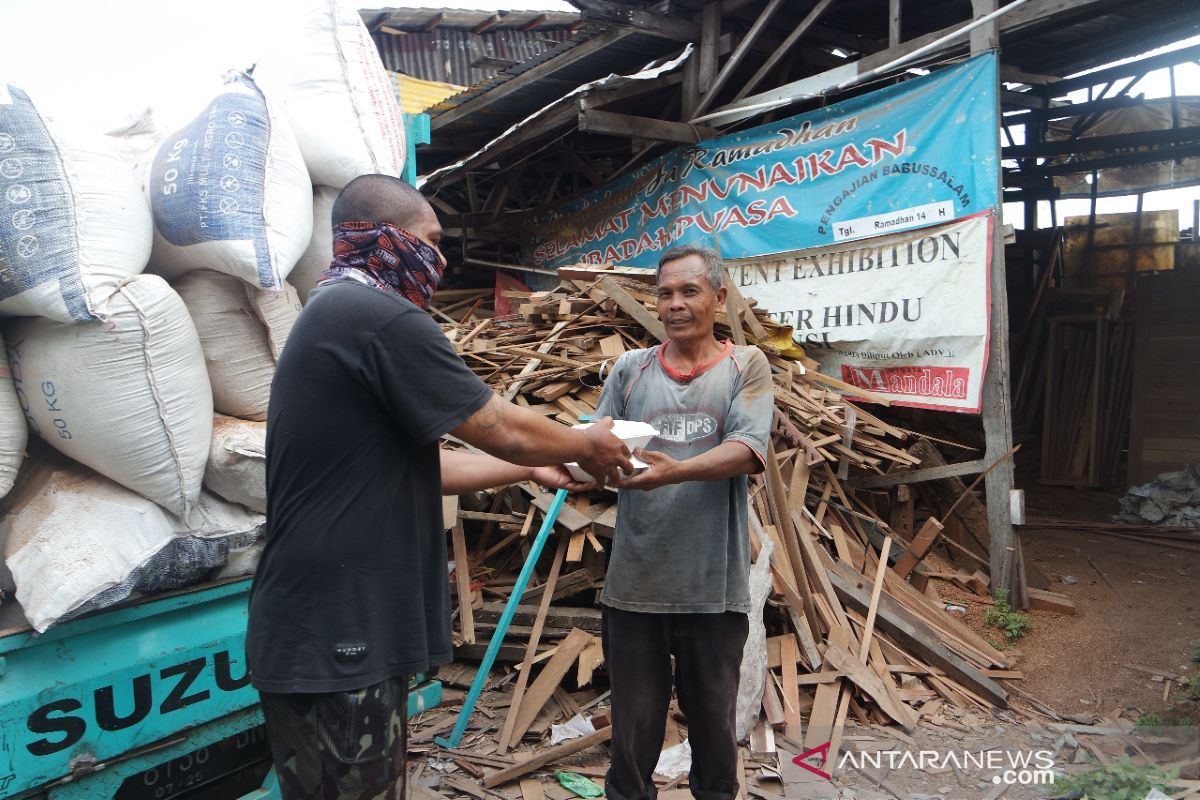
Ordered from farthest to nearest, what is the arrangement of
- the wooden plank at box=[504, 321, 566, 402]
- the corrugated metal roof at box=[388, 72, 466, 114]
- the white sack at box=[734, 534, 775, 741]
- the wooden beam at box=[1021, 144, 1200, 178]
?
the corrugated metal roof at box=[388, 72, 466, 114]
the wooden beam at box=[1021, 144, 1200, 178]
the wooden plank at box=[504, 321, 566, 402]
the white sack at box=[734, 534, 775, 741]

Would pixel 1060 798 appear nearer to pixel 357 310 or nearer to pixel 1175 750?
pixel 1175 750

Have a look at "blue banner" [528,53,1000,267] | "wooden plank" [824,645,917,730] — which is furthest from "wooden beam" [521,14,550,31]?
"wooden plank" [824,645,917,730]

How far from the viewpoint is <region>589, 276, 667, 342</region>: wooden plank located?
17.9 feet

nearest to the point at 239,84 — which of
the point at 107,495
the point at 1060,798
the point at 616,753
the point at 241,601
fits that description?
the point at 107,495

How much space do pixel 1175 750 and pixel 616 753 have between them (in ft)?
9.46

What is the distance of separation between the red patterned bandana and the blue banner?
470cm

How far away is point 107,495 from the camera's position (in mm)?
2596

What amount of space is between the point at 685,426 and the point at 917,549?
12.1 ft

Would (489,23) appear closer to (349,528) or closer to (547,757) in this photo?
(547,757)

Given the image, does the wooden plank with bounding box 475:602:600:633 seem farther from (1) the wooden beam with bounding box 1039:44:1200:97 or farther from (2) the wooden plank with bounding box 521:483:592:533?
(1) the wooden beam with bounding box 1039:44:1200:97

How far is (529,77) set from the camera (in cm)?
787

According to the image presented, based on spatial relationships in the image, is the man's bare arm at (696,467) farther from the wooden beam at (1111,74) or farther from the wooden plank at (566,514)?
the wooden beam at (1111,74)

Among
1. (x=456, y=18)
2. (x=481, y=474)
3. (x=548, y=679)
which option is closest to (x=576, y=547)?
(x=548, y=679)

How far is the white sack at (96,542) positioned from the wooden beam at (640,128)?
520 centimetres
